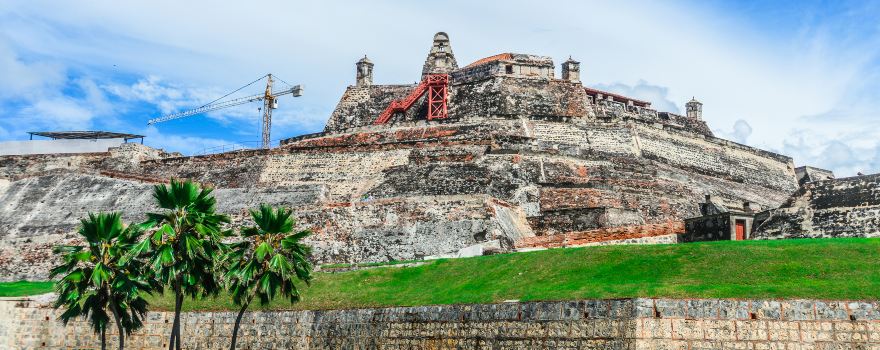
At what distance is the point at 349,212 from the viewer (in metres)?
35.7

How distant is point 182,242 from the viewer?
24672 millimetres

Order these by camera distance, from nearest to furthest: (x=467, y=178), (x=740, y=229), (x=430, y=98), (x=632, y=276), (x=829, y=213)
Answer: (x=632, y=276) < (x=829, y=213) < (x=740, y=229) < (x=467, y=178) < (x=430, y=98)

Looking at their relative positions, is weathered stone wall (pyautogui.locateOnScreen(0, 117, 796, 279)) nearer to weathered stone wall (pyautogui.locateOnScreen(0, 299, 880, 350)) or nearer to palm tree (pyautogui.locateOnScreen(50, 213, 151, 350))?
weathered stone wall (pyautogui.locateOnScreen(0, 299, 880, 350))

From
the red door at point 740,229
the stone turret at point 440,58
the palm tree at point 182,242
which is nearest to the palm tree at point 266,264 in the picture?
the palm tree at point 182,242

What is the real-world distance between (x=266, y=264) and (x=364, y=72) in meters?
34.3

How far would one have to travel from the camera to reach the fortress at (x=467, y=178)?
3397 centimetres

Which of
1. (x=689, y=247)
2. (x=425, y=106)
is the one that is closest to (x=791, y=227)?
(x=689, y=247)

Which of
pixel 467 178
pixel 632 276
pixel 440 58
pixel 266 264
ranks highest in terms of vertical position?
pixel 440 58

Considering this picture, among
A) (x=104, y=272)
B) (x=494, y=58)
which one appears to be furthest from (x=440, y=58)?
(x=104, y=272)

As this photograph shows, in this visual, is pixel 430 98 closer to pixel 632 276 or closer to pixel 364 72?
pixel 364 72

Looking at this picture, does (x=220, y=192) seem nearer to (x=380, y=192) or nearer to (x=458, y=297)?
(x=380, y=192)

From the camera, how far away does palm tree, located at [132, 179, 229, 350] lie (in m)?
24.6

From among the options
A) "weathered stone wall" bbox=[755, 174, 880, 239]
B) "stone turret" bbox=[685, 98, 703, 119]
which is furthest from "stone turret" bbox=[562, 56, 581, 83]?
"weathered stone wall" bbox=[755, 174, 880, 239]

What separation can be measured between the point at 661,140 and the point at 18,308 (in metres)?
30.7
